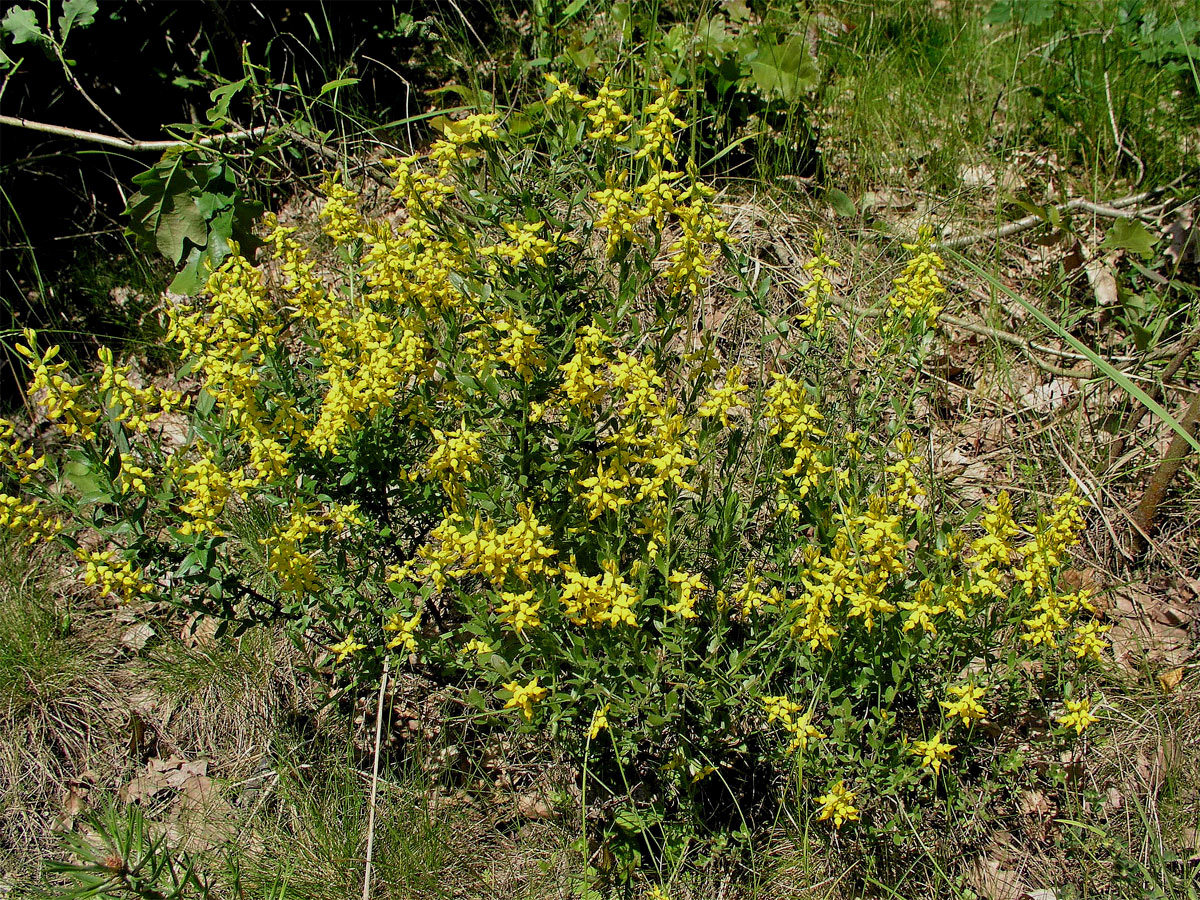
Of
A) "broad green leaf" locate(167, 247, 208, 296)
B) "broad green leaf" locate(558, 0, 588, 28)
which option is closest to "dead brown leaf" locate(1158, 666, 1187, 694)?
"broad green leaf" locate(558, 0, 588, 28)

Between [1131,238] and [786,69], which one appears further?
[786,69]

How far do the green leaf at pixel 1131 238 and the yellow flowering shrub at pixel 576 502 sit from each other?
50.1 inches

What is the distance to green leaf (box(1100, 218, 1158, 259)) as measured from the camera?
3029 millimetres

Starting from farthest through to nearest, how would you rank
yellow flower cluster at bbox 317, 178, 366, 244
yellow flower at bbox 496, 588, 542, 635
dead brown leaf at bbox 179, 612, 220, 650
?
dead brown leaf at bbox 179, 612, 220, 650, yellow flower cluster at bbox 317, 178, 366, 244, yellow flower at bbox 496, 588, 542, 635

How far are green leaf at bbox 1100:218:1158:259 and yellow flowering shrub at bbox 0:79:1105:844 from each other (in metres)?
1.27

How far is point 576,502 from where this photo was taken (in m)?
2.19

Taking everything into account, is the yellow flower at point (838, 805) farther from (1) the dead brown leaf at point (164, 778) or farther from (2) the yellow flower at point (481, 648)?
(1) the dead brown leaf at point (164, 778)

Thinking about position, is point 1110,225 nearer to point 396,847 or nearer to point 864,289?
point 864,289

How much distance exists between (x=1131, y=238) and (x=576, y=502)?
85.3 inches

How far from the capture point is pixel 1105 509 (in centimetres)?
295

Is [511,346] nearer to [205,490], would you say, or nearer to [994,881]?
[205,490]

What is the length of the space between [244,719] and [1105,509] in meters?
2.79

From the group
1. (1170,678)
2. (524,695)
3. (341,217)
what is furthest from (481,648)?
(1170,678)

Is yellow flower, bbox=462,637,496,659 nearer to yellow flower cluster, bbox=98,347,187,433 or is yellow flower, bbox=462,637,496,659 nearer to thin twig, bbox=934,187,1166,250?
yellow flower cluster, bbox=98,347,187,433
